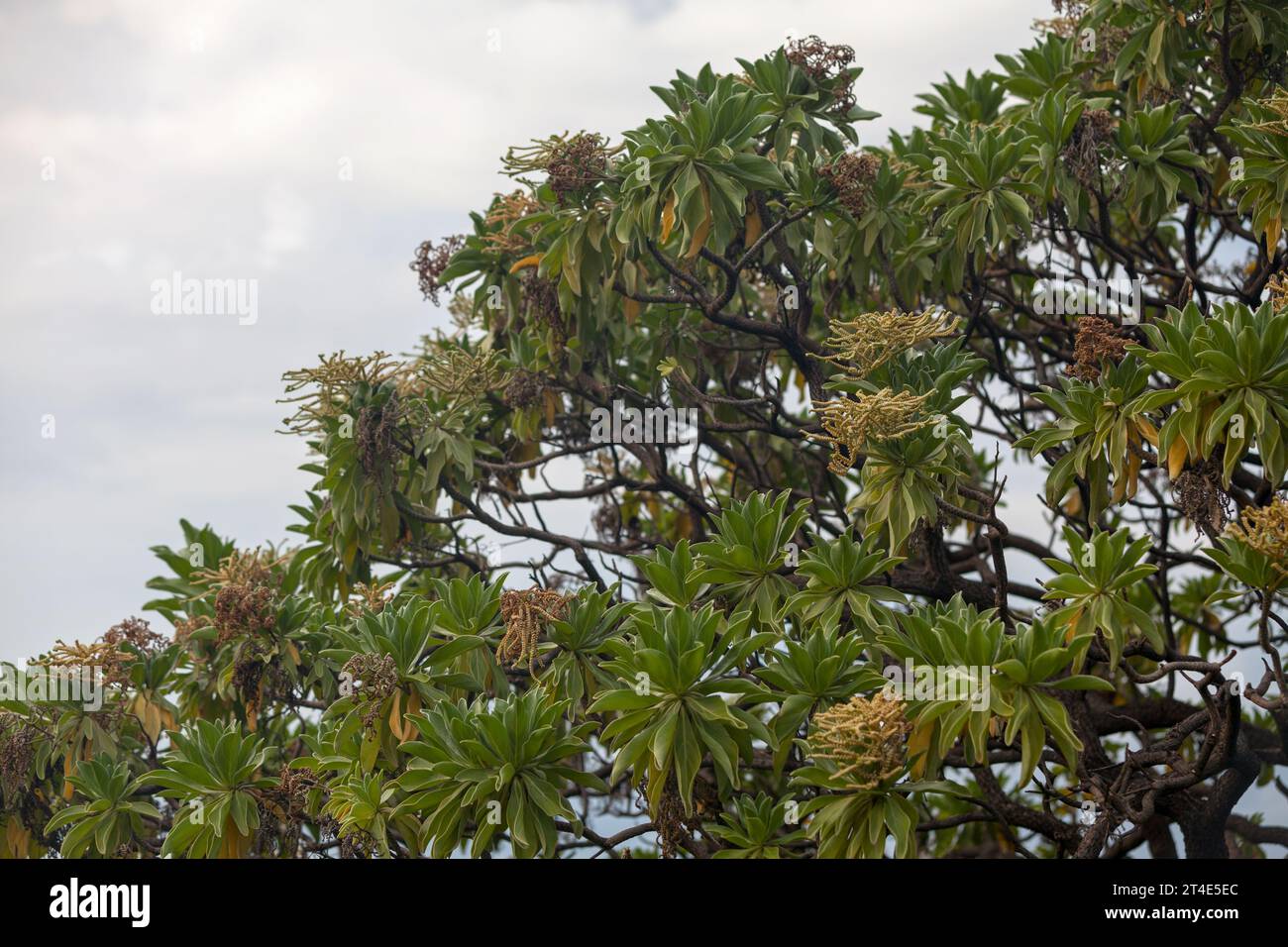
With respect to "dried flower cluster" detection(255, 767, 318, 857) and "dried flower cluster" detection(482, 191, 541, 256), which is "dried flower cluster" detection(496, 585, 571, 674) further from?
"dried flower cluster" detection(482, 191, 541, 256)

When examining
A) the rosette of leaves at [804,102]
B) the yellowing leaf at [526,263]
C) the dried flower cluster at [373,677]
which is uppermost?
the rosette of leaves at [804,102]

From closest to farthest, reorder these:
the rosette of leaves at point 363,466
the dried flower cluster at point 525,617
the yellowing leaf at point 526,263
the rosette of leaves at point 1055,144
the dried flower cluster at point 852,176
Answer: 1. the dried flower cluster at point 525,617
2. the rosette of leaves at point 1055,144
3. the dried flower cluster at point 852,176
4. the rosette of leaves at point 363,466
5. the yellowing leaf at point 526,263

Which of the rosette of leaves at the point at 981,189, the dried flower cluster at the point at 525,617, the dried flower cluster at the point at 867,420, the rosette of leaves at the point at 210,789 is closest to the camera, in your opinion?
the dried flower cluster at the point at 867,420

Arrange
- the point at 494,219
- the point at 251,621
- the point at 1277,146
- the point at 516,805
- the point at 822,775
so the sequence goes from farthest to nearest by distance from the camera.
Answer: the point at 494,219
the point at 251,621
the point at 1277,146
the point at 516,805
the point at 822,775

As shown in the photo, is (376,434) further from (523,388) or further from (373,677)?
(373,677)

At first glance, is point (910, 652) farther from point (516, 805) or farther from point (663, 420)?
point (663, 420)

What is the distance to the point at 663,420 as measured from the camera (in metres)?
7.31

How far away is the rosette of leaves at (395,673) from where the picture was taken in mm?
5258

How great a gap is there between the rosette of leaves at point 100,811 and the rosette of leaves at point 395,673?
1.34 meters

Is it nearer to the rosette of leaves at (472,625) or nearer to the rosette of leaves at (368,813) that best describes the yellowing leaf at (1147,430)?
the rosette of leaves at (472,625)

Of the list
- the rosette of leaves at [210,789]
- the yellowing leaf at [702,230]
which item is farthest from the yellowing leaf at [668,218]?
the rosette of leaves at [210,789]
